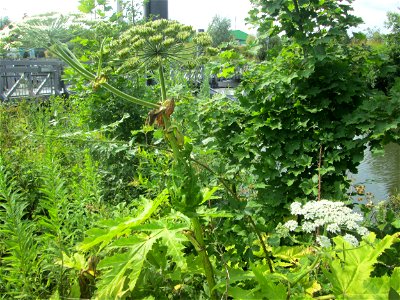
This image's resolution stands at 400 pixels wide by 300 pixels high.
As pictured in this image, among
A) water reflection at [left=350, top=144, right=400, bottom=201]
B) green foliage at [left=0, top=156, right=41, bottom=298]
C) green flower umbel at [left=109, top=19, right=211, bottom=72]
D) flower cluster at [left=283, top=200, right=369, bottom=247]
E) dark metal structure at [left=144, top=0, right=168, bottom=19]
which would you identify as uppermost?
dark metal structure at [left=144, top=0, right=168, bottom=19]

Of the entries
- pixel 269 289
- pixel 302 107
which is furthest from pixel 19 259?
pixel 302 107

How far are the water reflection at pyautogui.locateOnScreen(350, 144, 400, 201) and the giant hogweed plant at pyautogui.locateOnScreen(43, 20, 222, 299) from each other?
5.81 meters

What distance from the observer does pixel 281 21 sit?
10.1 feet

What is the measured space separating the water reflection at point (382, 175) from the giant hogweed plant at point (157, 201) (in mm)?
5811

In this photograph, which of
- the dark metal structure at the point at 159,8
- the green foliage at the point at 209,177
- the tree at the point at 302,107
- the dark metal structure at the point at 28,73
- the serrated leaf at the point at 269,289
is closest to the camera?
the serrated leaf at the point at 269,289

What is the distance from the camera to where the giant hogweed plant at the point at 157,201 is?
1562 mm

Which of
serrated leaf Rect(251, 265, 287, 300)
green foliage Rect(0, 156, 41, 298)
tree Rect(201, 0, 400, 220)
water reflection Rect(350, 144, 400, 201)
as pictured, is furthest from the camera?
water reflection Rect(350, 144, 400, 201)

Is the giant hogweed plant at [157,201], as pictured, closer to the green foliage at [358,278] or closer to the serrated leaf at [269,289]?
the serrated leaf at [269,289]

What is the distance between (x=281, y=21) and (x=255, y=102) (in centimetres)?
61

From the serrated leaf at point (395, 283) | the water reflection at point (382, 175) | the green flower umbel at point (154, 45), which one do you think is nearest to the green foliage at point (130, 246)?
the green flower umbel at point (154, 45)

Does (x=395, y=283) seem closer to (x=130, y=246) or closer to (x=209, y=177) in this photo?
(x=130, y=246)

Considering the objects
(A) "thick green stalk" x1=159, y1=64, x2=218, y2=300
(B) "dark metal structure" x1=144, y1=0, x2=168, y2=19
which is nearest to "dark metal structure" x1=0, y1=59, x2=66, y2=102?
(B) "dark metal structure" x1=144, y1=0, x2=168, y2=19

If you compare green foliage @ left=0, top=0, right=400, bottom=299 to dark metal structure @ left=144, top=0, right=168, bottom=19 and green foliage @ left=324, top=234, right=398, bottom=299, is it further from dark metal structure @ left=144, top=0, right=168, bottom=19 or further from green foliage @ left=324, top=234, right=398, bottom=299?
dark metal structure @ left=144, top=0, right=168, bottom=19

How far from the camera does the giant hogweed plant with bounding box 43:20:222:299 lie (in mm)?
1562
